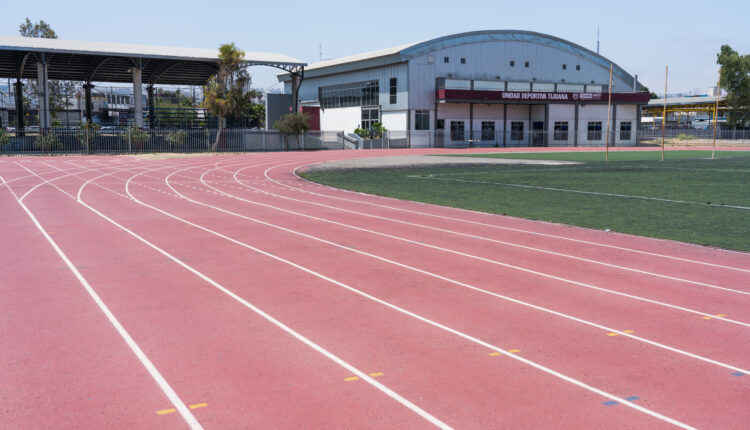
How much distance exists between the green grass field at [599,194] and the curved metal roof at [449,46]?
28244mm

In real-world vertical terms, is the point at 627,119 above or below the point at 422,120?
above

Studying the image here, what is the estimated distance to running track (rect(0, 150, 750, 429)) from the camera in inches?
181

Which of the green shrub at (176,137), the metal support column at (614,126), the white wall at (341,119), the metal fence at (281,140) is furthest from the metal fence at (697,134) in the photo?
the green shrub at (176,137)

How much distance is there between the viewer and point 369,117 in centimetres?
6269

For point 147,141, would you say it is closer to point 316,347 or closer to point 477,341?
point 316,347

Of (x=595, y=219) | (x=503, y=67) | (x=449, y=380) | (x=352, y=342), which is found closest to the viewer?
(x=449, y=380)

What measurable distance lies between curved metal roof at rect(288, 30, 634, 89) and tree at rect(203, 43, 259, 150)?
1457 cm

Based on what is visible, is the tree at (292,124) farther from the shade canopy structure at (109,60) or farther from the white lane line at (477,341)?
the white lane line at (477,341)

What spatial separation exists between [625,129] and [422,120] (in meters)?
24.6

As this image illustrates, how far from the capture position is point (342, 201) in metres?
17.6

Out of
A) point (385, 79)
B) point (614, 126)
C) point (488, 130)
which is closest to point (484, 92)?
point (488, 130)

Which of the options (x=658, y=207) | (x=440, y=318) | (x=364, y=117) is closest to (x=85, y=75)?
(x=364, y=117)

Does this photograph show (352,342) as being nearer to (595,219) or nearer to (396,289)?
(396,289)

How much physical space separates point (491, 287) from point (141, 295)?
14.3 ft
